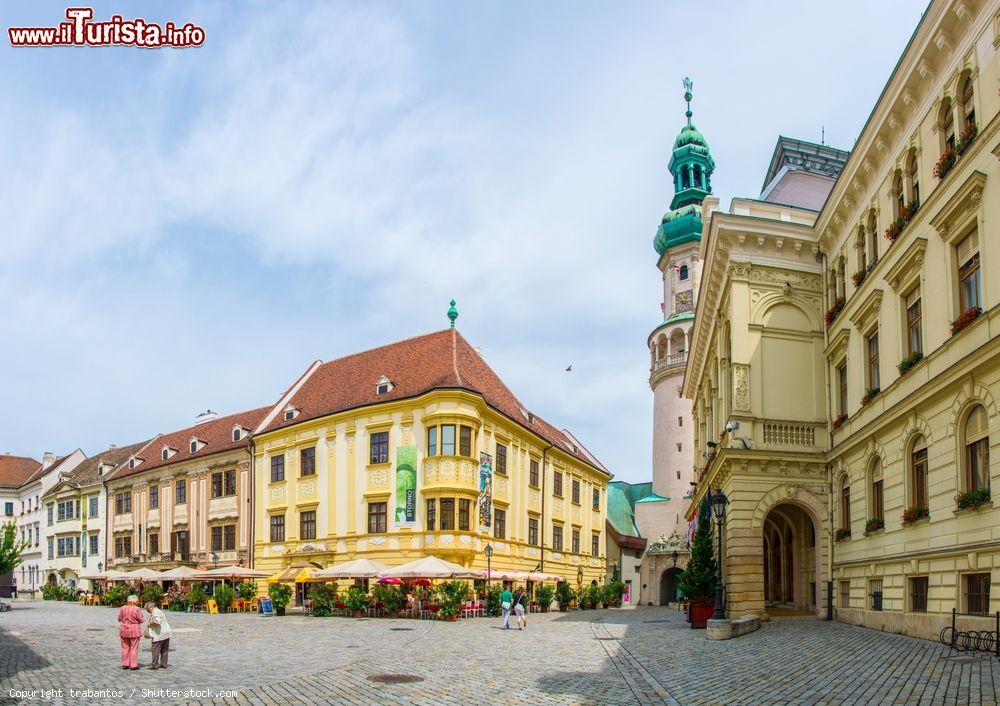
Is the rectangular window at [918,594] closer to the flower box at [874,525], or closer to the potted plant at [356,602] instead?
the flower box at [874,525]

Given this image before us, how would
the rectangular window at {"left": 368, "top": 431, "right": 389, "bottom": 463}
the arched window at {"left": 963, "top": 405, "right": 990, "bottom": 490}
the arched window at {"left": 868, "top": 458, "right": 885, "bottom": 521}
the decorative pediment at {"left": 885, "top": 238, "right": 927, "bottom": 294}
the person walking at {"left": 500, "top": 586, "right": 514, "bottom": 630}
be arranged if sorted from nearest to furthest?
the arched window at {"left": 963, "top": 405, "right": 990, "bottom": 490}
the decorative pediment at {"left": 885, "top": 238, "right": 927, "bottom": 294}
the arched window at {"left": 868, "top": 458, "right": 885, "bottom": 521}
the person walking at {"left": 500, "top": 586, "right": 514, "bottom": 630}
the rectangular window at {"left": 368, "top": 431, "right": 389, "bottom": 463}

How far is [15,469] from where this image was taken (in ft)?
285

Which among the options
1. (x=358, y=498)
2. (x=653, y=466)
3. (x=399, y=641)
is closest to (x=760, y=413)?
(x=399, y=641)

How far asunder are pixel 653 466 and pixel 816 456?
39.1 metres

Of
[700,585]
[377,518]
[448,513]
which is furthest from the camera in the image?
[377,518]

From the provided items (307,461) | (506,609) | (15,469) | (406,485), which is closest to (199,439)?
(307,461)

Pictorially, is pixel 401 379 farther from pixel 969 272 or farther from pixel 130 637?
pixel 969 272

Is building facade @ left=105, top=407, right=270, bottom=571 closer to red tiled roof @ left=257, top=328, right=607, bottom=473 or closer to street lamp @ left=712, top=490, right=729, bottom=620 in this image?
red tiled roof @ left=257, top=328, right=607, bottom=473

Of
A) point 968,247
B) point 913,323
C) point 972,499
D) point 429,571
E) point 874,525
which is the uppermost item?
point 968,247

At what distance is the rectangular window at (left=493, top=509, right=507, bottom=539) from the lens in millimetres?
43697

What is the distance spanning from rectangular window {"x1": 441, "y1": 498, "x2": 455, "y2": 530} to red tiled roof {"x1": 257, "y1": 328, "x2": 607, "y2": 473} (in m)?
5.05

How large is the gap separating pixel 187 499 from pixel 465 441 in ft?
71.8

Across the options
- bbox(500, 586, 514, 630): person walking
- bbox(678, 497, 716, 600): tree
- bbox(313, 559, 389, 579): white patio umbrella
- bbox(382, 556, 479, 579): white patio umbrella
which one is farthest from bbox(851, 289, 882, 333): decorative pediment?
bbox(313, 559, 389, 579): white patio umbrella

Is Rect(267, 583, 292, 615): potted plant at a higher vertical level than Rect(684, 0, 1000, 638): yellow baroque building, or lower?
lower
